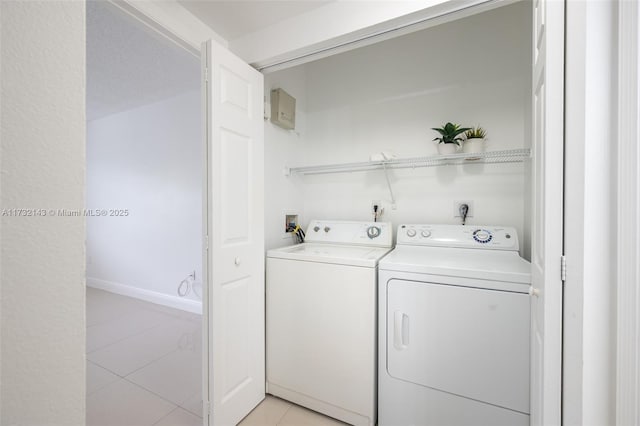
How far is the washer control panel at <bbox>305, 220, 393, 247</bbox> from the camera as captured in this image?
2.00m

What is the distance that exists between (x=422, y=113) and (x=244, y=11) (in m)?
1.41

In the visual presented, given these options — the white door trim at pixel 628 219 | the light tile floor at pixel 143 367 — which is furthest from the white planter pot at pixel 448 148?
the light tile floor at pixel 143 367

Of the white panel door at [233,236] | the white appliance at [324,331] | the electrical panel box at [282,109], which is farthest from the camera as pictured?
the electrical panel box at [282,109]

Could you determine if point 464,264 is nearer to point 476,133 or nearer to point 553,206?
point 553,206

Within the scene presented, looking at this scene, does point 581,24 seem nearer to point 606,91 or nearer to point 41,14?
point 606,91

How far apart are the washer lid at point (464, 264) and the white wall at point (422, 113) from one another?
0.98ft

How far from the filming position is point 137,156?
143 inches

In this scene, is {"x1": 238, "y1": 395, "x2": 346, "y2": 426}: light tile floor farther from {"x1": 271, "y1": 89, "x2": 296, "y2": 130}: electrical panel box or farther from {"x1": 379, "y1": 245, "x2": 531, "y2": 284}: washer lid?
{"x1": 271, "y1": 89, "x2": 296, "y2": 130}: electrical panel box

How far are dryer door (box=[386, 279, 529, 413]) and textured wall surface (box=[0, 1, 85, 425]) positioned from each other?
132cm

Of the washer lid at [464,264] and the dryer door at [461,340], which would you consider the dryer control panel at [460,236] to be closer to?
the washer lid at [464,264]

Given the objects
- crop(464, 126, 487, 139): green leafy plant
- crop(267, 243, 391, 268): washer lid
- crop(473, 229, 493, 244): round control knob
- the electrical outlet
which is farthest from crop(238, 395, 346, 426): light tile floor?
crop(464, 126, 487, 139): green leafy plant

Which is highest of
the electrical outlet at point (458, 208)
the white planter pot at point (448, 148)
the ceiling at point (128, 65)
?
the ceiling at point (128, 65)

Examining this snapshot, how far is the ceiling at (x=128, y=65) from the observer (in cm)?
198

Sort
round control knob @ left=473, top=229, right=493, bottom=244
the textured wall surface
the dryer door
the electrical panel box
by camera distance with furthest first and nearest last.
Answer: the electrical panel box < round control knob @ left=473, top=229, right=493, bottom=244 < the dryer door < the textured wall surface
